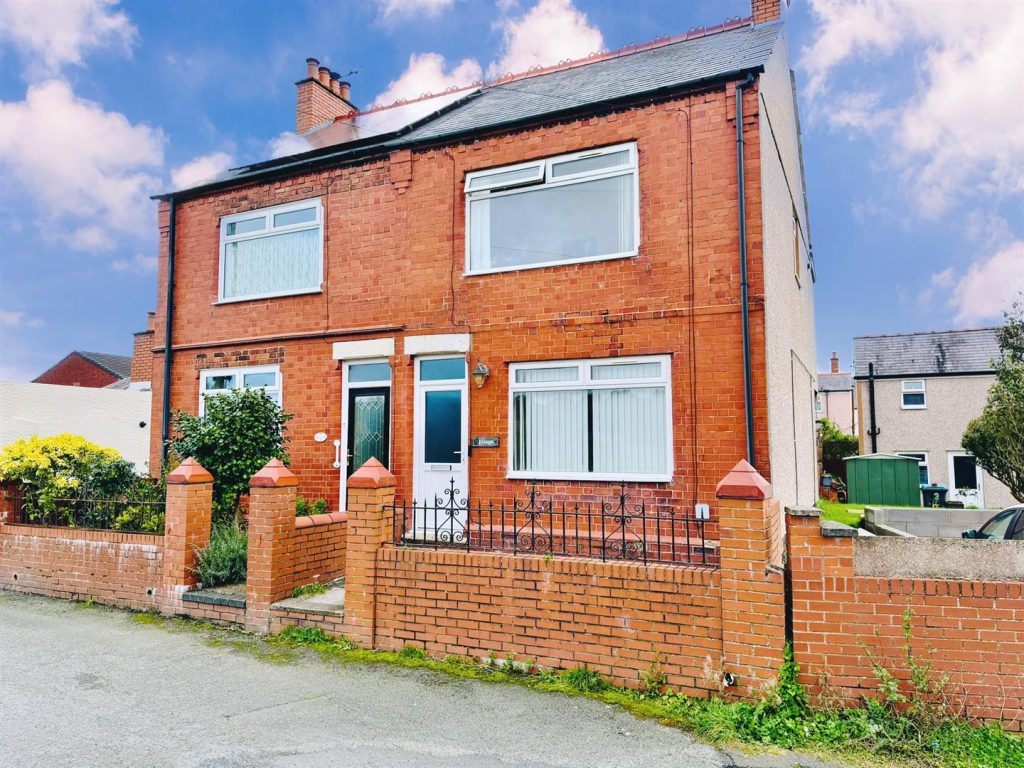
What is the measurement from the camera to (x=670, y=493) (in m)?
8.14

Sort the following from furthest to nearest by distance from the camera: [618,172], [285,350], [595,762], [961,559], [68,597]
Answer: [285,350] < [618,172] < [68,597] < [961,559] < [595,762]

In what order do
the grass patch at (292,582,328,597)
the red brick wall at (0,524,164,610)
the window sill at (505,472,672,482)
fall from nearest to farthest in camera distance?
the grass patch at (292,582,328,597) < the red brick wall at (0,524,164,610) < the window sill at (505,472,672,482)

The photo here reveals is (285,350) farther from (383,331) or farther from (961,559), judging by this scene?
(961,559)

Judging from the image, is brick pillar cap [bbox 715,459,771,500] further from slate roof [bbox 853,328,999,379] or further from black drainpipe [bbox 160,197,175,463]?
slate roof [bbox 853,328,999,379]

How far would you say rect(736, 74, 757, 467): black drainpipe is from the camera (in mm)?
7754

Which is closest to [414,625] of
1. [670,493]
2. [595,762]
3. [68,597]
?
[595,762]

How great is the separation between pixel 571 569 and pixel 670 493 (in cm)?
316

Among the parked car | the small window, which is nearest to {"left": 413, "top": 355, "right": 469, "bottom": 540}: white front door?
the parked car

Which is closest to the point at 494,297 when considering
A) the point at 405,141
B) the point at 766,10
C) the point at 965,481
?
the point at 405,141

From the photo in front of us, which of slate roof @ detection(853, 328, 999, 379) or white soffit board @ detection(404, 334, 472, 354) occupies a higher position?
slate roof @ detection(853, 328, 999, 379)

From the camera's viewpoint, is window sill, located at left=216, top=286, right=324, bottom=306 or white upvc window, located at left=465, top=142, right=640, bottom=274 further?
window sill, located at left=216, top=286, right=324, bottom=306

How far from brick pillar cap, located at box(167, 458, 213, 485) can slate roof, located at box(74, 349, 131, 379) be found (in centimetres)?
3256

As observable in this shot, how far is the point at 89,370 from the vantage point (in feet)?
121

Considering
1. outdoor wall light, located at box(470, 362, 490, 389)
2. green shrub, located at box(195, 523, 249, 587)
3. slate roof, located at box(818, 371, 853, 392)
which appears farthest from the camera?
slate roof, located at box(818, 371, 853, 392)
